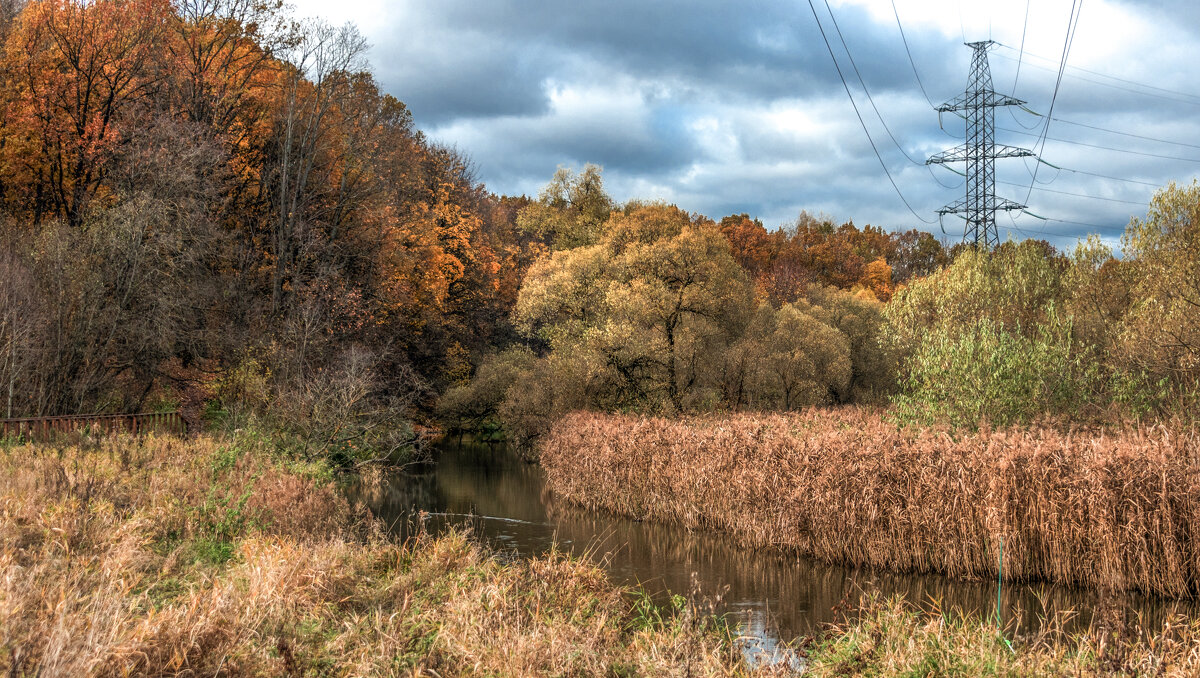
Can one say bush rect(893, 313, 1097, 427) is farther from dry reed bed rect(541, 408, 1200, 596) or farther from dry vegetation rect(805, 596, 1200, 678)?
dry vegetation rect(805, 596, 1200, 678)

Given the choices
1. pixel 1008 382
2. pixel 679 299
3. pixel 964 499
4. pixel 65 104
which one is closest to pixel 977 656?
pixel 964 499

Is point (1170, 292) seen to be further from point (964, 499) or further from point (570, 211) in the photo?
point (570, 211)

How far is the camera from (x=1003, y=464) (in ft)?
46.9

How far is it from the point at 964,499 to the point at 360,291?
24.4 metres

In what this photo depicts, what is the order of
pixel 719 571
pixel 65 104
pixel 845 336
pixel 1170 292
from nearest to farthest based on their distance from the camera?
pixel 719 571
pixel 1170 292
pixel 65 104
pixel 845 336

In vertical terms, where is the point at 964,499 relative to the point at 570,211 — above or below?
below

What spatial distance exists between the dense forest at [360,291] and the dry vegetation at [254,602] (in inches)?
387

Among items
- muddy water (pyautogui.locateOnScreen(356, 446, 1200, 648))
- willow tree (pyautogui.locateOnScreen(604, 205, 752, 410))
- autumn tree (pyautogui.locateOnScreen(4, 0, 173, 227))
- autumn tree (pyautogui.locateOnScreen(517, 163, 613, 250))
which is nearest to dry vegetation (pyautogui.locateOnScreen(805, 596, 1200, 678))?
muddy water (pyautogui.locateOnScreen(356, 446, 1200, 648))

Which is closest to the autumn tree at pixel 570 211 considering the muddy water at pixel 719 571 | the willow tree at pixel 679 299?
the willow tree at pixel 679 299

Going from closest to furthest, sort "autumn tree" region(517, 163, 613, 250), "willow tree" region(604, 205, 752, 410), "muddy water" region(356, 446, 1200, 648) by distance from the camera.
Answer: "muddy water" region(356, 446, 1200, 648)
"willow tree" region(604, 205, 752, 410)
"autumn tree" region(517, 163, 613, 250)

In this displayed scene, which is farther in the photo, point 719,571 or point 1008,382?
point 1008,382

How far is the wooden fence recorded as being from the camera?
56.5ft

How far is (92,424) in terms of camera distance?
62.1 ft

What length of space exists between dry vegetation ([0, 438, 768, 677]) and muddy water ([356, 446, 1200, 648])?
65.1 inches
